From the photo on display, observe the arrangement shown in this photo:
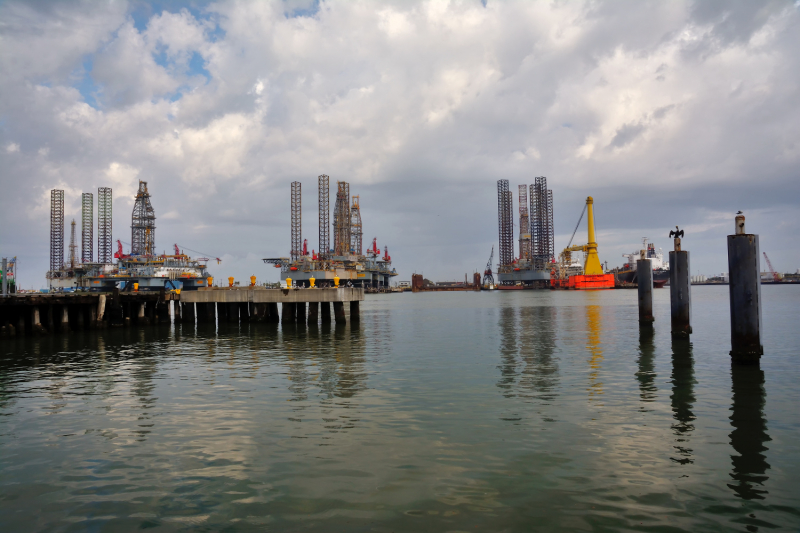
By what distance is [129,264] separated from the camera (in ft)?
429

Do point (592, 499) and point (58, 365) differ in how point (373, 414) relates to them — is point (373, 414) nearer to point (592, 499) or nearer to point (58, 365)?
point (592, 499)

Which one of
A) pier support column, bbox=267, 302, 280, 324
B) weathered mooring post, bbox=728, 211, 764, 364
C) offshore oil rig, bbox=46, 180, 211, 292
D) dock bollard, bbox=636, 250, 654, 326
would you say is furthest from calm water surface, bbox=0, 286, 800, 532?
offshore oil rig, bbox=46, 180, 211, 292

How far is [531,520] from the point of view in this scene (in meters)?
7.82

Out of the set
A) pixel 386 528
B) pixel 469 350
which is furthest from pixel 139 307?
pixel 386 528

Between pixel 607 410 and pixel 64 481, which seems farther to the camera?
pixel 607 410

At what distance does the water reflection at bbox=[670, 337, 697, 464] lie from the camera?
11008mm

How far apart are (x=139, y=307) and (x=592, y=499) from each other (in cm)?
4943

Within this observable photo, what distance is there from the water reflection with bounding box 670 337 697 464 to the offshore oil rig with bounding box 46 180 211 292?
11379 centimetres

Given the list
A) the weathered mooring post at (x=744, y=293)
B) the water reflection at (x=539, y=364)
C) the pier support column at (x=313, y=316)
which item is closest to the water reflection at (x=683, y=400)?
the weathered mooring post at (x=744, y=293)

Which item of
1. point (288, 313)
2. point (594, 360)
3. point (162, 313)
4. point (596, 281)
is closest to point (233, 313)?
point (288, 313)

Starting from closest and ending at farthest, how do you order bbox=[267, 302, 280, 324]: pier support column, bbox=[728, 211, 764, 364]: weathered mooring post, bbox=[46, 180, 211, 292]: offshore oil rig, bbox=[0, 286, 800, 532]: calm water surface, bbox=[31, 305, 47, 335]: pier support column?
bbox=[0, 286, 800, 532]: calm water surface
bbox=[728, 211, 764, 364]: weathered mooring post
bbox=[31, 305, 47, 335]: pier support column
bbox=[267, 302, 280, 324]: pier support column
bbox=[46, 180, 211, 292]: offshore oil rig

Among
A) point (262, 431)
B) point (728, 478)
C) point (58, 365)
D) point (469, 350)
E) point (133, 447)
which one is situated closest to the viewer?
point (728, 478)

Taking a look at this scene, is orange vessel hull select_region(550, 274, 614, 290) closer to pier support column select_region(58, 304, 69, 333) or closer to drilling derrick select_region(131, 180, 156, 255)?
drilling derrick select_region(131, 180, 156, 255)

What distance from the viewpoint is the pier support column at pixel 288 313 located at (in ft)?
153
